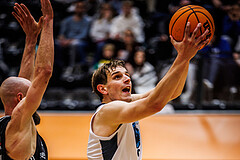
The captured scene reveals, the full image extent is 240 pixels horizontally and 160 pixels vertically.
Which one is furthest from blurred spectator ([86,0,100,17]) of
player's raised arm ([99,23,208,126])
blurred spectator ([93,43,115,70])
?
player's raised arm ([99,23,208,126])

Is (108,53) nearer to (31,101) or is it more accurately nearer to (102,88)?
(102,88)

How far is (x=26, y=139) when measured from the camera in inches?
100

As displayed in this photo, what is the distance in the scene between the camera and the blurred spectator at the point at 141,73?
6820 millimetres

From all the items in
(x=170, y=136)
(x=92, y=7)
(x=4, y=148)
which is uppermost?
(x=92, y=7)

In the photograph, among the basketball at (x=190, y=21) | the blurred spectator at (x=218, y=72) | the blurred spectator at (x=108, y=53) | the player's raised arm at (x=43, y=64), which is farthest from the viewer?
the blurred spectator at (x=108, y=53)

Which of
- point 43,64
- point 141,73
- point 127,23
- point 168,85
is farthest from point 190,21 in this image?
point 127,23

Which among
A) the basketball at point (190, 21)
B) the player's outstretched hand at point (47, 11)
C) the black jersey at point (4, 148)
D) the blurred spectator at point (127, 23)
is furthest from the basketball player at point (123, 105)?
the blurred spectator at point (127, 23)

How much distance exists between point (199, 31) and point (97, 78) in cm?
100

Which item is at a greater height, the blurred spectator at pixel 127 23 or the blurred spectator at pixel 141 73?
the blurred spectator at pixel 127 23

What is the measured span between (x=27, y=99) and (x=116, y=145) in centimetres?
75

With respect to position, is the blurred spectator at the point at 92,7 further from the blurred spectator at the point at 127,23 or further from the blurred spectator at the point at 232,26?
the blurred spectator at the point at 232,26

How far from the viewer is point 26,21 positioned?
2758 mm

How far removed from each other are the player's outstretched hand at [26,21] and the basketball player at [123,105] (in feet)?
2.22

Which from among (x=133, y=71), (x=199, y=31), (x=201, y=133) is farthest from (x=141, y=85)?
(x=199, y=31)
